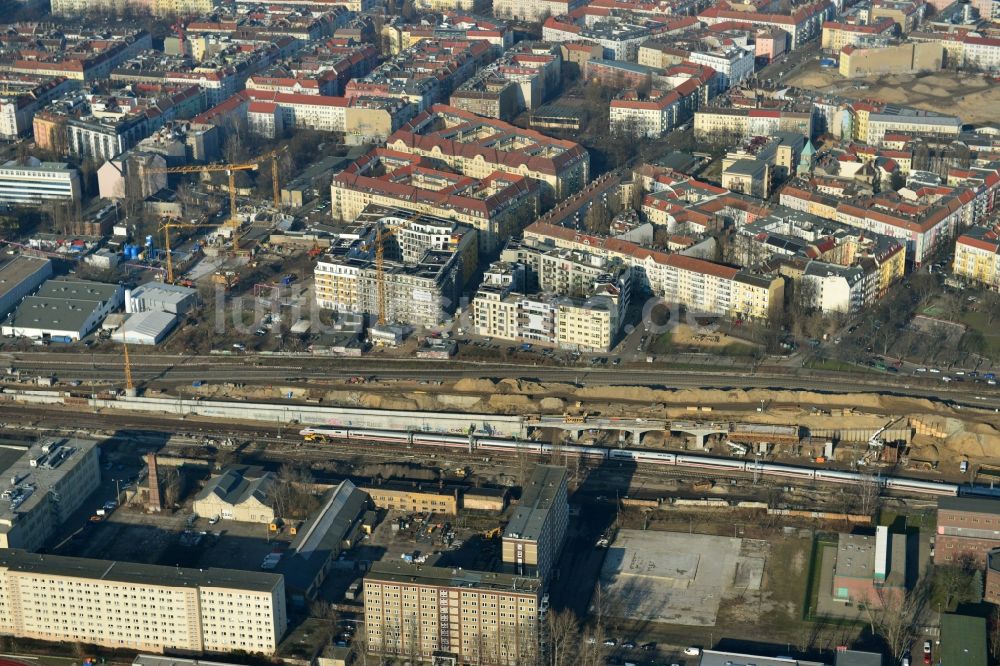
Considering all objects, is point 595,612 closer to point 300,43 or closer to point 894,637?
point 894,637

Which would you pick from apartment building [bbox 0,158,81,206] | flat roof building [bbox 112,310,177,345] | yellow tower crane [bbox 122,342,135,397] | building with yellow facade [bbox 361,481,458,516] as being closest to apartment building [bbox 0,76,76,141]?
apartment building [bbox 0,158,81,206]

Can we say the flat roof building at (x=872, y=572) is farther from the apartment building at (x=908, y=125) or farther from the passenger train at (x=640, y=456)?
the apartment building at (x=908, y=125)

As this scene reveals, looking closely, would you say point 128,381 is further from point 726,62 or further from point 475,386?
point 726,62

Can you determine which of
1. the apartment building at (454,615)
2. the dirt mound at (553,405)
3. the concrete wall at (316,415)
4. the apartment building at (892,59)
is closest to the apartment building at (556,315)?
the dirt mound at (553,405)

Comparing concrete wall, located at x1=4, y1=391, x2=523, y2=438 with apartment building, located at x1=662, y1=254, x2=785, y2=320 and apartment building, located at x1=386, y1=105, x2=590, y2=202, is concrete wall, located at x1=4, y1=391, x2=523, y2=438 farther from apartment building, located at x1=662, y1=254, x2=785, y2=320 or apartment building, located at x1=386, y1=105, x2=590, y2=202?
apartment building, located at x1=386, y1=105, x2=590, y2=202

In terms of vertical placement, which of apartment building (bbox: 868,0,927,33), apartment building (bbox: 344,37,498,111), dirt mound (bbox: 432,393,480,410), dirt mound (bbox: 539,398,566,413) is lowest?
dirt mound (bbox: 432,393,480,410)

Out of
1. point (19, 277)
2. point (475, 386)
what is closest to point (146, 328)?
point (19, 277)
